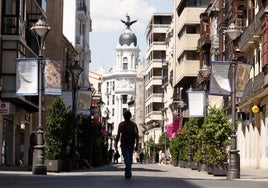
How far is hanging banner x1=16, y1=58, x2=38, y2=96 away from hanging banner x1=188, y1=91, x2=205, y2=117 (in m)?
15.6

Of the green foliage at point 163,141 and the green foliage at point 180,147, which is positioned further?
the green foliage at point 163,141

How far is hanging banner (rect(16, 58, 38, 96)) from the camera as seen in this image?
29.8 metres

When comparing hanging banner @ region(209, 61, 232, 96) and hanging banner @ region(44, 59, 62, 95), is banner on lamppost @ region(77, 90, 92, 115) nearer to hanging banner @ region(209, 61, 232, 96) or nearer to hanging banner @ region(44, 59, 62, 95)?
hanging banner @ region(44, 59, 62, 95)

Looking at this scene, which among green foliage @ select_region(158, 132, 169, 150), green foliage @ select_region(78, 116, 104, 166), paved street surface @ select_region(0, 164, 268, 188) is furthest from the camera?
green foliage @ select_region(158, 132, 169, 150)

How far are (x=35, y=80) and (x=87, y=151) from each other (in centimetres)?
1949

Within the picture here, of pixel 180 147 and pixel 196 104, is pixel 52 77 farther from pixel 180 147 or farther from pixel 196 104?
pixel 180 147

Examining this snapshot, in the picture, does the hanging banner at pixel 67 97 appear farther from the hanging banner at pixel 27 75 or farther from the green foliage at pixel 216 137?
the hanging banner at pixel 27 75

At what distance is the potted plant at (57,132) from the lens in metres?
33.5

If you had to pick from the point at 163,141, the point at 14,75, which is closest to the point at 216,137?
the point at 14,75

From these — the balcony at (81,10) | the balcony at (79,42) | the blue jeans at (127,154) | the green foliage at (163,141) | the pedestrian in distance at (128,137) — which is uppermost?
the balcony at (81,10)

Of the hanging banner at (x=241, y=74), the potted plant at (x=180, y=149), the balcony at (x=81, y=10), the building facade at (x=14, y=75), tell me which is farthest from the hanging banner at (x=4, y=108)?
the balcony at (x=81, y=10)

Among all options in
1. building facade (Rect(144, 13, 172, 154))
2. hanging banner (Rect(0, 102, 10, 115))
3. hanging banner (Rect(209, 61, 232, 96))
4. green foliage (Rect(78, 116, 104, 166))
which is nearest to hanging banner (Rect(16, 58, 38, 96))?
hanging banner (Rect(209, 61, 232, 96))

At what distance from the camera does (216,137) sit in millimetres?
32625

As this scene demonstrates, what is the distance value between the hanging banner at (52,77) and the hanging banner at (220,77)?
6.86m
